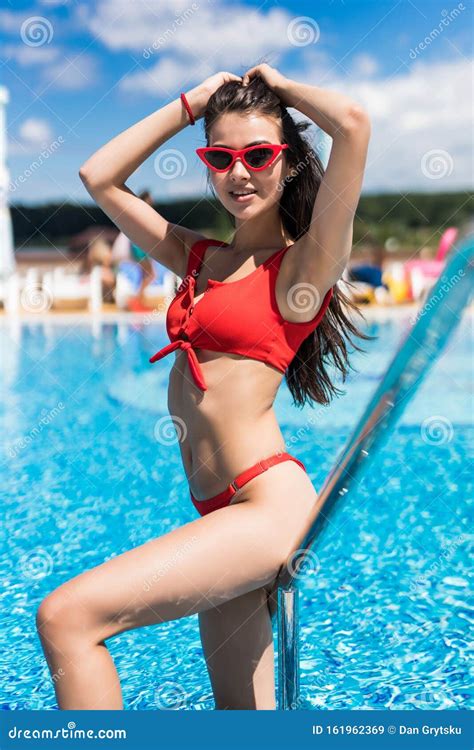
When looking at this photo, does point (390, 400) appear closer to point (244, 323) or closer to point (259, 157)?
point (244, 323)

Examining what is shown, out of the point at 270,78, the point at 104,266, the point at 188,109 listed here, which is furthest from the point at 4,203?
the point at 270,78

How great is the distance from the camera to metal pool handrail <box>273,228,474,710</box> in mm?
1408

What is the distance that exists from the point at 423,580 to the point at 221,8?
134 ft

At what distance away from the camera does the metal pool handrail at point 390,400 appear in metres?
1.41

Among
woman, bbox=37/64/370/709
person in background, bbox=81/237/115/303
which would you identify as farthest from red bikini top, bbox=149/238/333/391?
person in background, bbox=81/237/115/303

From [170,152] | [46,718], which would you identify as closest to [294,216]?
[46,718]

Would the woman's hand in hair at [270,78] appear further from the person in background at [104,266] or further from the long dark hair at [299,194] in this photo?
the person in background at [104,266]

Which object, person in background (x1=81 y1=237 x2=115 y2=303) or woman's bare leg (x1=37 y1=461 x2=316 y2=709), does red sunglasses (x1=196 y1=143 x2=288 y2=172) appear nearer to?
woman's bare leg (x1=37 y1=461 x2=316 y2=709)

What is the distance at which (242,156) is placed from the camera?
1.96m

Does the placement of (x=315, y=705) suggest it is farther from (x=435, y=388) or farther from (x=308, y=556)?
(x=435, y=388)

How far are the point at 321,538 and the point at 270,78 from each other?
1095 millimetres

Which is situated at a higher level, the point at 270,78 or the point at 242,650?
the point at 270,78

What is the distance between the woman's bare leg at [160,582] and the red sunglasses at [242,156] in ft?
2.38

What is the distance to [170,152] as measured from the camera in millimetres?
5566
